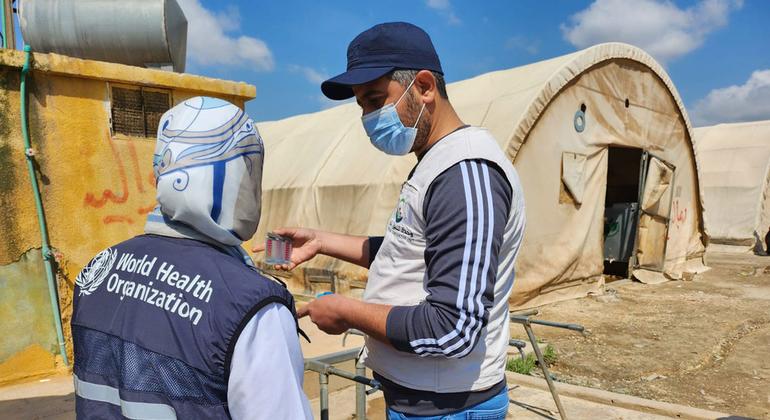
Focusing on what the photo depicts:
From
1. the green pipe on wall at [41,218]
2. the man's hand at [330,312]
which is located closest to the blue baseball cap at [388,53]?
the man's hand at [330,312]

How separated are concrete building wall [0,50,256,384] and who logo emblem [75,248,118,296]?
3.42m

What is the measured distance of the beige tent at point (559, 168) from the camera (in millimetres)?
7633

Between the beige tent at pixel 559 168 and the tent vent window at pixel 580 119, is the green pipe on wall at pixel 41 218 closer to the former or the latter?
the beige tent at pixel 559 168

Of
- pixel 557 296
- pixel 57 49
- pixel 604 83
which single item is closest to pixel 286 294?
pixel 57 49

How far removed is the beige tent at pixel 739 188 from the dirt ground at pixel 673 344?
7.60m

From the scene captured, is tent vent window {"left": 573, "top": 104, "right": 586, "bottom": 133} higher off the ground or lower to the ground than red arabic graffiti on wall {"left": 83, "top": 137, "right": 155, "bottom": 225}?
higher

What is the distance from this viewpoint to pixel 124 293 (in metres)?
1.06

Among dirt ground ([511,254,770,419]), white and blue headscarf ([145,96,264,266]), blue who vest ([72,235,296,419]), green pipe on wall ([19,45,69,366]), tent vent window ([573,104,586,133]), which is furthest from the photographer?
tent vent window ([573,104,586,133])

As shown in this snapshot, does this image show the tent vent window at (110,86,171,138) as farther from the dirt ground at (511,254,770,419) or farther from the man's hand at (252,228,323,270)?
the dirt ground at (511,254,770,419)

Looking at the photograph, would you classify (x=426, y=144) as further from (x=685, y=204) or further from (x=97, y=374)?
(x=685, y=204)

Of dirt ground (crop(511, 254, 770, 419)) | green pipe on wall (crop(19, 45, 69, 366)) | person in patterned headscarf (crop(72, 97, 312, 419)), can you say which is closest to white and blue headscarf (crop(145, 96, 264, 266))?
person in patterned headscarf (crop(72, 97, 312, 419))

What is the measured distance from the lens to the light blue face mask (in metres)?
1.59

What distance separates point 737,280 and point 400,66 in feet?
38.7

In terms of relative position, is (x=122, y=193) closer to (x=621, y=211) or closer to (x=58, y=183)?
(x=58, y=183)
